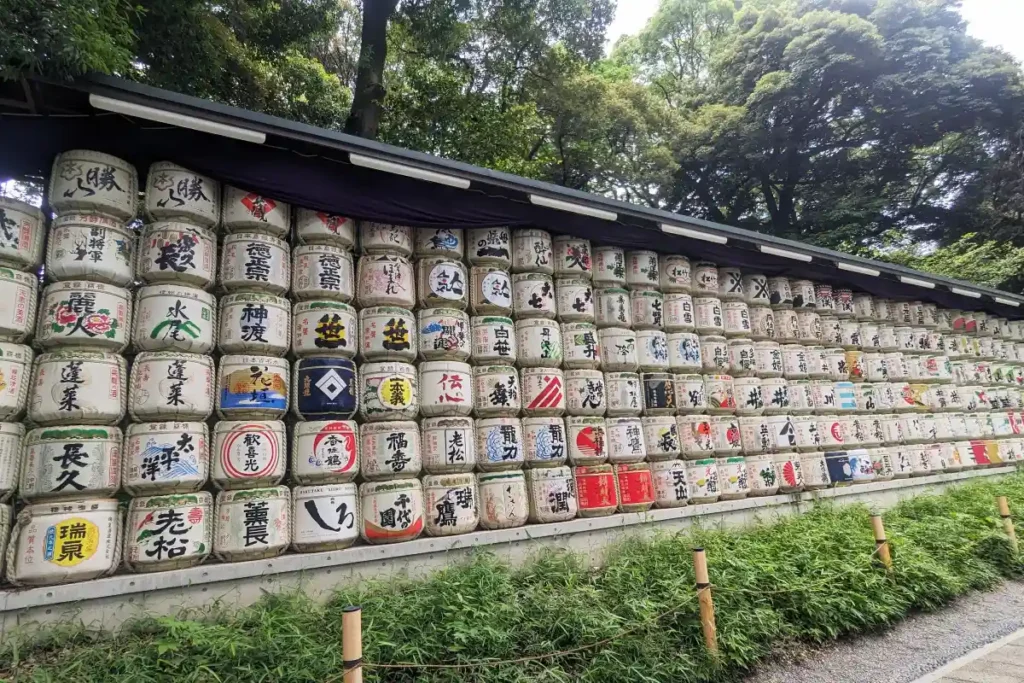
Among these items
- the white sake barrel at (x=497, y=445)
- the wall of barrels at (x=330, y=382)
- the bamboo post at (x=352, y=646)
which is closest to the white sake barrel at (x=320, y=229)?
the wall of barrels at (x=330, y=382)

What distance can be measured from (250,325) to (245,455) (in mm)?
902

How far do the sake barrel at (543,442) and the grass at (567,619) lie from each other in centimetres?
77

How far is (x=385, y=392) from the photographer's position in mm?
4449

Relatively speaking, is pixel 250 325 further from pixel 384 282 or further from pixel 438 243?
pixel 438 243

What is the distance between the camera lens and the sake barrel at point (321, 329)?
432 centimetres

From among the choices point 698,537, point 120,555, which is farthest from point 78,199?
point 698,537

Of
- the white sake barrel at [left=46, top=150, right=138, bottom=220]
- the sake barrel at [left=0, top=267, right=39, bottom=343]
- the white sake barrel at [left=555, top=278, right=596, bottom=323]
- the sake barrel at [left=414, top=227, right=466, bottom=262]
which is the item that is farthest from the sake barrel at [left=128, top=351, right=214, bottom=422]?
the white sake barrel at [left=555, top=278, right=596, bottom=323]

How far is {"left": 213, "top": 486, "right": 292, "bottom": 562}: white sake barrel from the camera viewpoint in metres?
3.76

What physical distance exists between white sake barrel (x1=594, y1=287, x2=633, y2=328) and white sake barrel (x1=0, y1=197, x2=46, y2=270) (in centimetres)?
445

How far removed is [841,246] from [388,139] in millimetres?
15600

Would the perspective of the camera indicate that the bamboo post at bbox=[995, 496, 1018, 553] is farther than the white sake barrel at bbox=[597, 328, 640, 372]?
Yes

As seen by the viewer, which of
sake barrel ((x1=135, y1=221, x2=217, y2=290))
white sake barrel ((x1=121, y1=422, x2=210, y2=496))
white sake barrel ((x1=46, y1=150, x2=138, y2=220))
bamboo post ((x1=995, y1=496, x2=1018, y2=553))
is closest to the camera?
white sake barrel ((x1=121, y1=422, x2=210, y2=496))

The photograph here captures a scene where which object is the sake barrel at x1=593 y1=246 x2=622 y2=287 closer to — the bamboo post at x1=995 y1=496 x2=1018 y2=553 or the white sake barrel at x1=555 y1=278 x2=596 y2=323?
the white sake barrel at x1=555 y1=278 x2=596 y2=323

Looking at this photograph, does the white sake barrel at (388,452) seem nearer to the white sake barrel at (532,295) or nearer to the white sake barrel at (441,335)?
the white sake barrel at (441,335)
